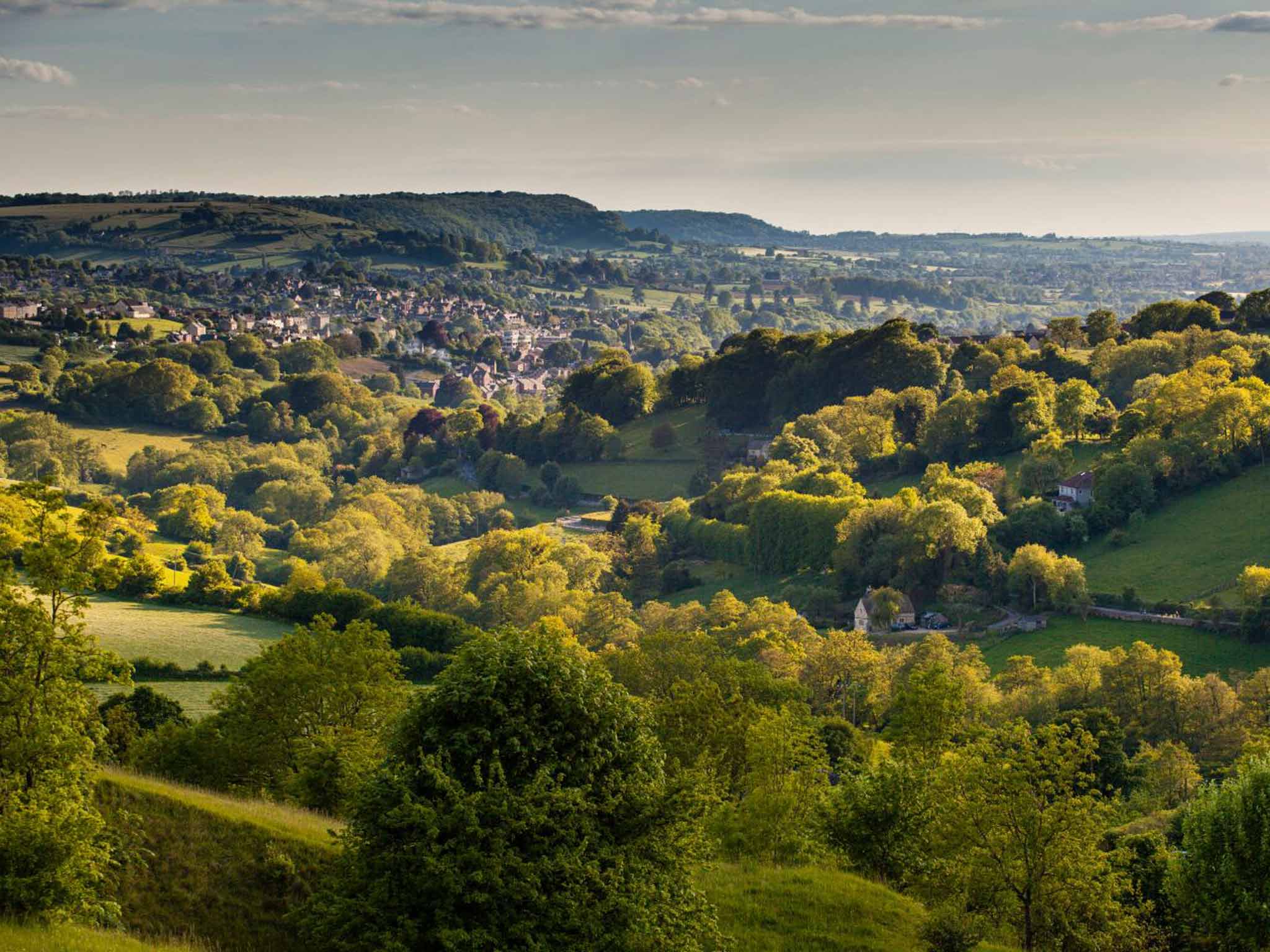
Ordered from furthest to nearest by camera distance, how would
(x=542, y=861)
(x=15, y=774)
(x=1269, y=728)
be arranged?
(x=1269, y=728)
(x=15, y=774)
(x=542, y=861)

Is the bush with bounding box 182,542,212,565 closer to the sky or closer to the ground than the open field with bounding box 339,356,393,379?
closer to the ground

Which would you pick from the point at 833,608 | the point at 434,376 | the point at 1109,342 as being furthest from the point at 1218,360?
the point at 434,376

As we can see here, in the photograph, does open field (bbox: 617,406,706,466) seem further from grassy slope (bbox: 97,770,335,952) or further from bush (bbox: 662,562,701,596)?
grassy slope (bbox: 97,770,335,952)

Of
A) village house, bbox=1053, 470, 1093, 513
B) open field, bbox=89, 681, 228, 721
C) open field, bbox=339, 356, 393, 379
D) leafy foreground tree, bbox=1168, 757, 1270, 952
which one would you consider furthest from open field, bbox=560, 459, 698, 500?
leafy foreground tree, bbox=1168, 757, 1270, 952

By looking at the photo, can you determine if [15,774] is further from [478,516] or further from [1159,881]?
[478,516]

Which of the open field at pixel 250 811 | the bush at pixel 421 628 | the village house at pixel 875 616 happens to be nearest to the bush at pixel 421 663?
the bush at pixel 421 628

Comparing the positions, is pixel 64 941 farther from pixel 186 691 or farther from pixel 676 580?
pixel 676 580

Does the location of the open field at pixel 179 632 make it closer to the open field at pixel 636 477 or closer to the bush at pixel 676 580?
the bush at pixel 676 580

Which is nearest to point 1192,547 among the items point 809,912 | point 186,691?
point 186,691
